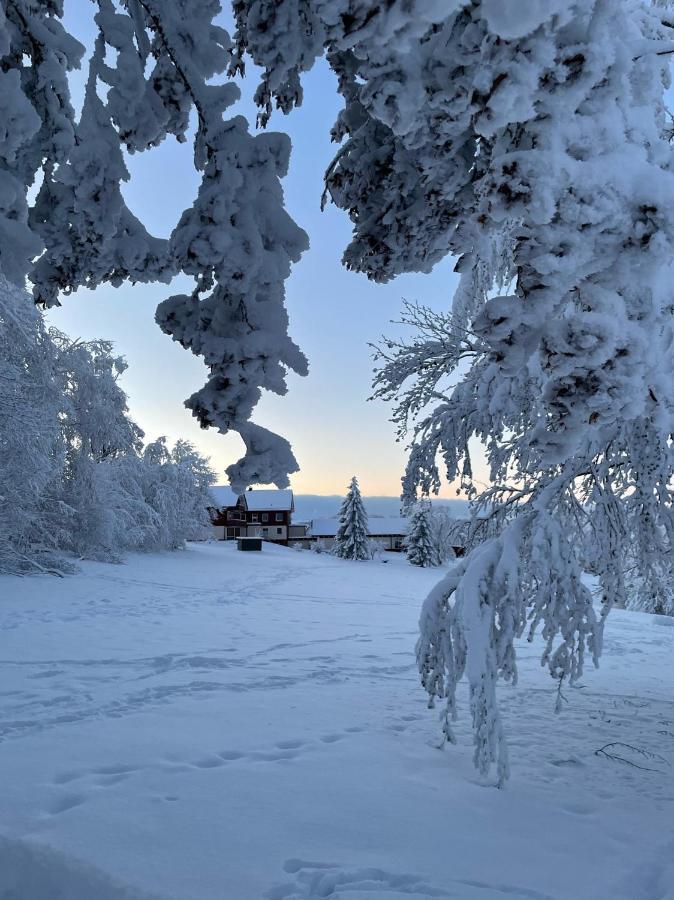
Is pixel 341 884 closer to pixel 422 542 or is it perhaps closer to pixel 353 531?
pixel 422 542

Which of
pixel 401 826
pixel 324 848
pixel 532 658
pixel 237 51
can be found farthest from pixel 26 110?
pixel 532 658

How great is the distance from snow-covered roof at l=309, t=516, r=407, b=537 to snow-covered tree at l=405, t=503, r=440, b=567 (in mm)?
30182

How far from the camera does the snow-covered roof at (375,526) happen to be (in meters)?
67.4

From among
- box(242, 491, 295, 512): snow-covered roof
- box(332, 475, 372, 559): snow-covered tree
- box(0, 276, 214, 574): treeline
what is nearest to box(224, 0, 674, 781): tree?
box(0, 276, 214, 574): treeline

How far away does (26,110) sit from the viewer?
2.20m

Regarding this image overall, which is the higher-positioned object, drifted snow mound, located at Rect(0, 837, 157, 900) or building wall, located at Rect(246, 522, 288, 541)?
building wall, located at Rect(246, 522, 288, 541)

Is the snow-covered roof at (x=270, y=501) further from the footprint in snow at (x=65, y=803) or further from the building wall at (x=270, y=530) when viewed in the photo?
the footprint in snow at (x=65, y=803)

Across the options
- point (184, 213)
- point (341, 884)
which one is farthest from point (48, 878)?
point (184, 213)

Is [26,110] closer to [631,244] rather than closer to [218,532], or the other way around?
[631,244]

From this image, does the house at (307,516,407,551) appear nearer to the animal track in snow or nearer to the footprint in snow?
the footprint in snow

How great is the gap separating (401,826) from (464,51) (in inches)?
150

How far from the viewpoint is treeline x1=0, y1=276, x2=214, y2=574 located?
1430 centimetres

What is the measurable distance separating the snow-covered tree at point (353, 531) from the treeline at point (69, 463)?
987cm

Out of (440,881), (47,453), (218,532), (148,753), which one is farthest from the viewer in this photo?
(218,532)
